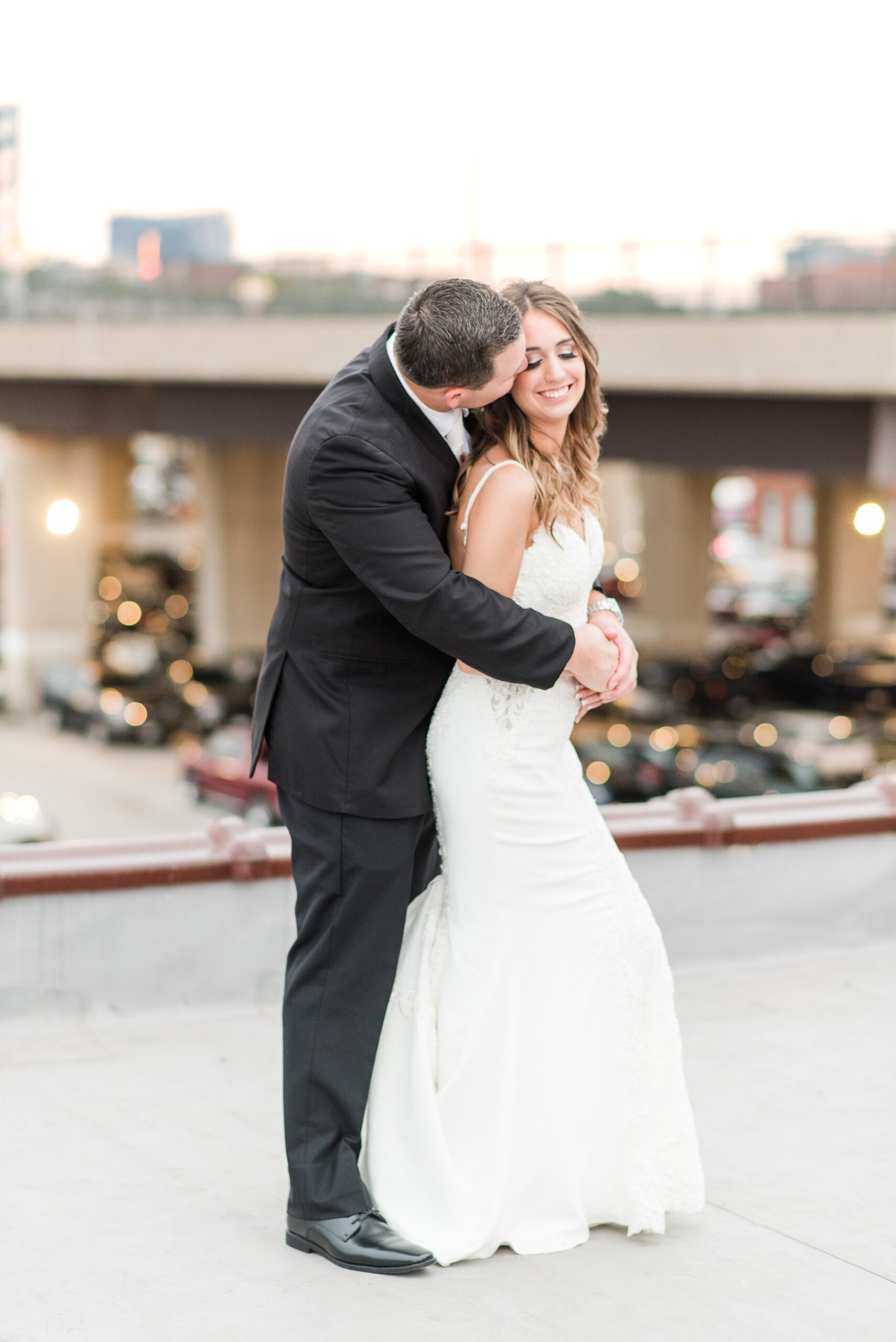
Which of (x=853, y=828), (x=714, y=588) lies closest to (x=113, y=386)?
(x=853, y=828)

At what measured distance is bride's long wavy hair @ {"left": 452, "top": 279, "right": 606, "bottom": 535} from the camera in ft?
12.8

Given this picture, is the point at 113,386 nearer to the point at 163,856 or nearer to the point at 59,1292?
the point at 163,856

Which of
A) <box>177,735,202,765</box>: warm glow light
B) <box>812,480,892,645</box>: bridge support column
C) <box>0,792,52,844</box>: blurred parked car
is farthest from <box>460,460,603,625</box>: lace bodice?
<box>812,480,892,645</box>: bridge support column

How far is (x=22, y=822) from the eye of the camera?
20.5 meters

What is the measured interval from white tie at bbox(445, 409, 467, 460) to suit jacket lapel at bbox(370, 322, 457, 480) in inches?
1.9

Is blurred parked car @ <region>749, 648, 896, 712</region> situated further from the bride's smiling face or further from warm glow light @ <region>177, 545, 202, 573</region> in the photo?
the bride's smiling face

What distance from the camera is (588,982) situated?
405 cm

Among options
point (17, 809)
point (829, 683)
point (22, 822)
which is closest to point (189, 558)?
point (829, 683)

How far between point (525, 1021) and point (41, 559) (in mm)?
42886

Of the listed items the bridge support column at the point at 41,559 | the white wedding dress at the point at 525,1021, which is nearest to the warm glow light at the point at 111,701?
the bridge support column at the point at 41,559

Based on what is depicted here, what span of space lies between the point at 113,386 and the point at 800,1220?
35.2 metres

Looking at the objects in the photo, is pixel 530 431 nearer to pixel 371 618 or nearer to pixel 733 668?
pixel 371 618

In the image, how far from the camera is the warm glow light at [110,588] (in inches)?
2233

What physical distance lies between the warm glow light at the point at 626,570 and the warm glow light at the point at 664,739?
41.3 metres
